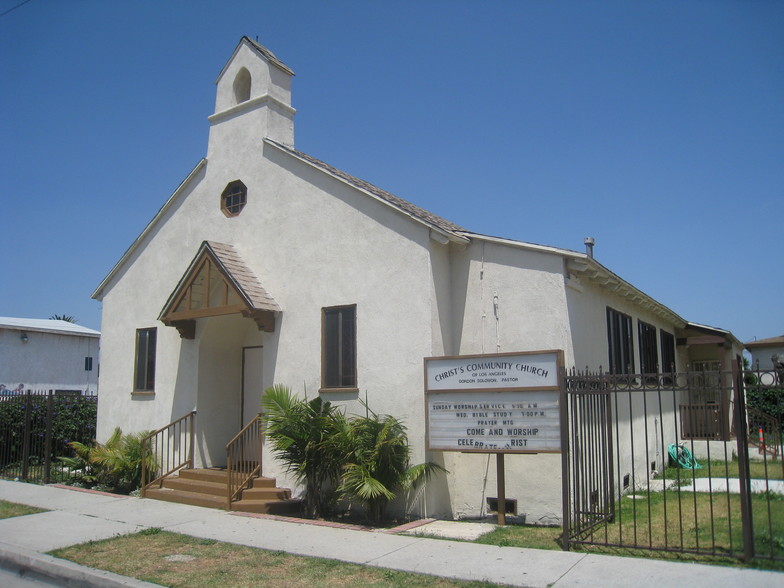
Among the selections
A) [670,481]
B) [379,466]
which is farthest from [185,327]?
[670,481]

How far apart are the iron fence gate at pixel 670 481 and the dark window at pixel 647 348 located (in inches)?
72.6

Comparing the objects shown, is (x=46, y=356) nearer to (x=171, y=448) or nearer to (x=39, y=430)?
(x=39, y=430)

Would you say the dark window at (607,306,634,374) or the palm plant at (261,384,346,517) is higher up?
the dark window at (607,306,634,374)

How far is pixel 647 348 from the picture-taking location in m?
17.2

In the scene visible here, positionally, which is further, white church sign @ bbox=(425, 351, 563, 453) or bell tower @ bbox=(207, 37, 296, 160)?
bell tower @ bbox=(207, 37, 296, 160)

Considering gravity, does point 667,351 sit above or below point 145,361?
above

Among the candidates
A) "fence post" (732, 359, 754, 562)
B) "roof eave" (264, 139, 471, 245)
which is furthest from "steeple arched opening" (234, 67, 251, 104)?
"fence post" (732, 359, 754, 562)

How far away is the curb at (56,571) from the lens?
7582 mm

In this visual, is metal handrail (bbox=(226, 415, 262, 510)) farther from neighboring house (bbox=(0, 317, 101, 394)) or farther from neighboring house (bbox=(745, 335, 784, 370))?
neighboring house (bbox=(745, 335, 784, 370))

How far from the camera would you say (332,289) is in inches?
490

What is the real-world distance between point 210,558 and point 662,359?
14499 millimetres

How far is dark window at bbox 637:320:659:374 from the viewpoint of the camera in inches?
652

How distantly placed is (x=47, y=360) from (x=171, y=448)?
17.7 metres

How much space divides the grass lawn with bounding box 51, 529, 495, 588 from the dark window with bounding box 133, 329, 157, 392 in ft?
20.1
